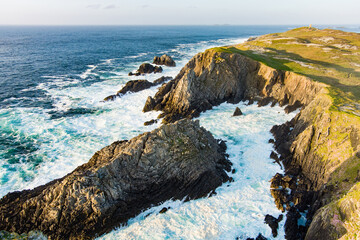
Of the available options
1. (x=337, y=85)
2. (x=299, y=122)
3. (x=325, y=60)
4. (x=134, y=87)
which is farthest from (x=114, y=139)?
(x=325, y=60)

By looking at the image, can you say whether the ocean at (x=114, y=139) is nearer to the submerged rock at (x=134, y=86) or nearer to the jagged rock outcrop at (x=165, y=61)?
the submerged rock at (x=134, y=86)

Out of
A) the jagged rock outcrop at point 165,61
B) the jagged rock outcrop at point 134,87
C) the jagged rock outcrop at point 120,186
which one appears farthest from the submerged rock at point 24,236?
the jagged rock outcrop at point 165,61

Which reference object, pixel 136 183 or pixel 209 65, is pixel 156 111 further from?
pixel 136 183

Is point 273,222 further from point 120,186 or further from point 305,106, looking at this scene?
point 305,106

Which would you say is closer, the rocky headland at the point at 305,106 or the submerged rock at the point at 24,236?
the submerged rock at the point at 24,236

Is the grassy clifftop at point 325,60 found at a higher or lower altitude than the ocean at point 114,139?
higher

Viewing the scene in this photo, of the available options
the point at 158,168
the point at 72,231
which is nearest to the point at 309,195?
the point at 158,168

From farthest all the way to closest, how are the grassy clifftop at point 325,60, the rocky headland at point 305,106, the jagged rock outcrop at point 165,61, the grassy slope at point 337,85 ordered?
the jagged rock outcrop at point 165,61, the grassy clifftop at point 325,60, the rocky headland at point 305,106, the grassy slope at point 337,85
